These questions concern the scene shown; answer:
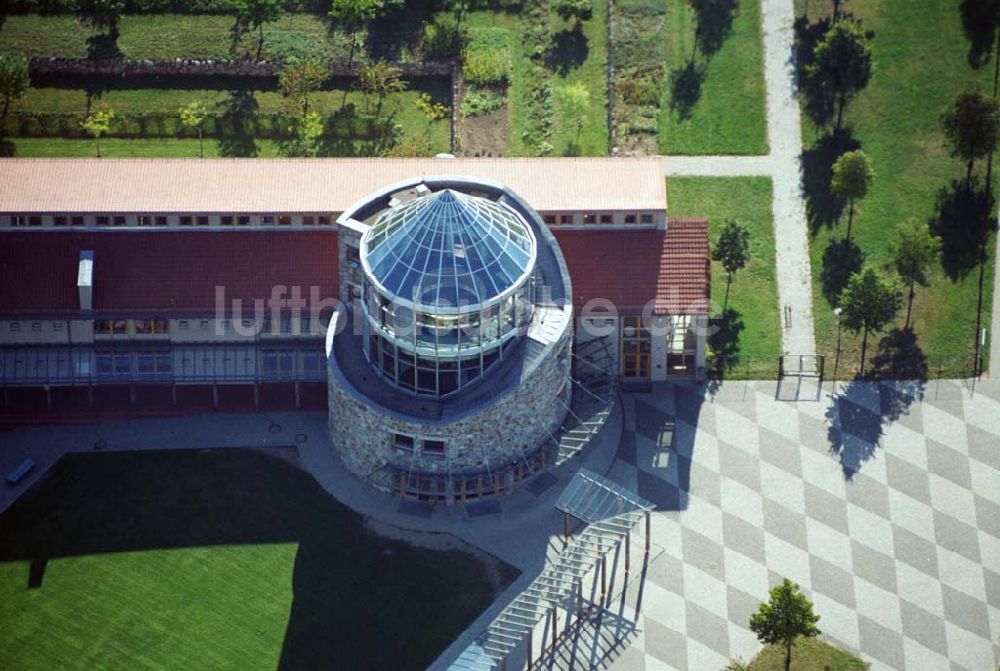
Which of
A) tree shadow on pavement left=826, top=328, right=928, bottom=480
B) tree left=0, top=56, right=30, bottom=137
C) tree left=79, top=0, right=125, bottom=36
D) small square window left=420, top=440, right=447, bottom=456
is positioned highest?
tree left=79, top=0, right=125, bottom=36

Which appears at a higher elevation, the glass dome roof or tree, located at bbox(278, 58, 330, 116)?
tree, located at bbox(278, 58, 330, 116)

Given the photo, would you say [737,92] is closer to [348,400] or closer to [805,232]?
[805,232]

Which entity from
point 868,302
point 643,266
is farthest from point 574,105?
point 868,302

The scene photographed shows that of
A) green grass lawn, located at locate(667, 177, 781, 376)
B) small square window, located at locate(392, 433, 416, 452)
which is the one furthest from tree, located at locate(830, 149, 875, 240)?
small square window, located at locate(392, 433, 416, 452)

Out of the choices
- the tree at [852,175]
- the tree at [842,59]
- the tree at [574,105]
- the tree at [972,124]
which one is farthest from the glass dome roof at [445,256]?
the tree at [972,124]

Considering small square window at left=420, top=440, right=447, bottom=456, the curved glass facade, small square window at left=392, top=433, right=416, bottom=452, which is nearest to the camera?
the curved glass facade

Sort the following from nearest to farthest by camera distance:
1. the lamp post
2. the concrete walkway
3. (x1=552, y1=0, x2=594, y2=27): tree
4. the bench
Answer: the bench < the lamp post < the concrete walkway < (x1=552, y1=0, x2=594, y2=27): tree

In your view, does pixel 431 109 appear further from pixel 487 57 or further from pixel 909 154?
pixel 909 154

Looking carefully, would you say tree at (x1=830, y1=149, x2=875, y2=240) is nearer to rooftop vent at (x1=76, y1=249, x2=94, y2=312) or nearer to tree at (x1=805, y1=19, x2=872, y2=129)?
tree at (x1=805, y1=19, x2=872, y2=129)
